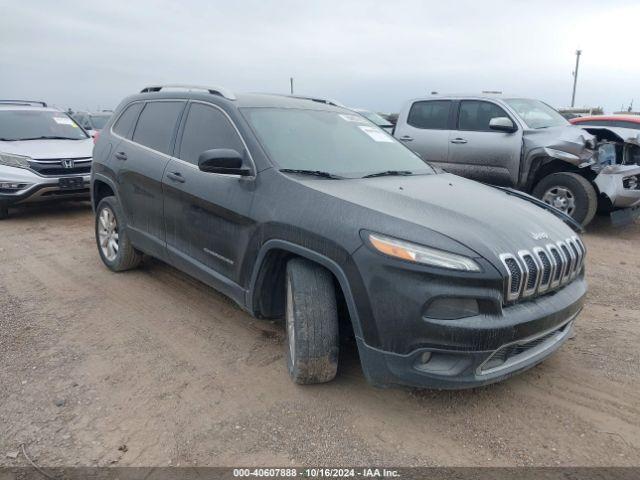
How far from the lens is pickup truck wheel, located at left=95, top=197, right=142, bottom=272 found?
4938 millimetres

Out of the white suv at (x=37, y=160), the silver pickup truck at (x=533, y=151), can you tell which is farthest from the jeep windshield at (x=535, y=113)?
the white suv at (x=37, y=160)

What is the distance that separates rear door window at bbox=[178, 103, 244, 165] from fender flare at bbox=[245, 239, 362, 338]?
0.78 m

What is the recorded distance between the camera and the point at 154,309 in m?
4.31

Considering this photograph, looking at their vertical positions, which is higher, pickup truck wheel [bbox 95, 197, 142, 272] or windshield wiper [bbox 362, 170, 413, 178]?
windshield wiper [bbox 362, 170, 413, 178]

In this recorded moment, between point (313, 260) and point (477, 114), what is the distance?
5.91 m

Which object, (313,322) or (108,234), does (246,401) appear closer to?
(313,322)

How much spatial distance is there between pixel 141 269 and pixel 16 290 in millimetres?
1101

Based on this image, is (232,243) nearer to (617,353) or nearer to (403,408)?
(403,408)

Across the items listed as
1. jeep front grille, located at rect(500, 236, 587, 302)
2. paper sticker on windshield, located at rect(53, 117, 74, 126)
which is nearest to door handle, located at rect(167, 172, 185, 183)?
jeep front grille, located at rect(500, 236, 587, 302)

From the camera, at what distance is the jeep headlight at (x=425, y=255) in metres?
2.53

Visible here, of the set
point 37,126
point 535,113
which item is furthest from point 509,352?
point 37,126

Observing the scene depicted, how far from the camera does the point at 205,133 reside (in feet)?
12.8

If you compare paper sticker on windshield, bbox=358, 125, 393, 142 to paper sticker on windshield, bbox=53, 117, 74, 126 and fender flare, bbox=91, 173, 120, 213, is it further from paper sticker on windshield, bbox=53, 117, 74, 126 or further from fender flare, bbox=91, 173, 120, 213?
paper sticker on windshield, bbox=53, 117, 74, 126

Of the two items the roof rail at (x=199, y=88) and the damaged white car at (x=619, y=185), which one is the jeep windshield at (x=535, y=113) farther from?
the roof rail at (x=199, y=88)
